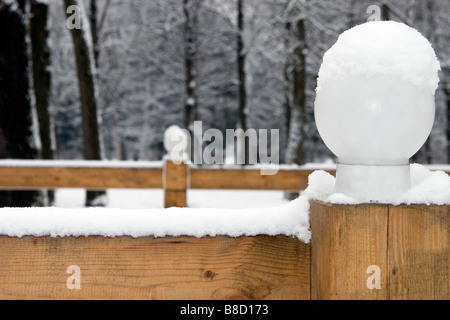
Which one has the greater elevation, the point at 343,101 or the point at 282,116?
the point at 282,116

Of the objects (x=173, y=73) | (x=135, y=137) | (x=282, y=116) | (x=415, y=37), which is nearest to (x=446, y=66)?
(x=282, y=116)

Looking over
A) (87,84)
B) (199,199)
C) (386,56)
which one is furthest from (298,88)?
(386,56)

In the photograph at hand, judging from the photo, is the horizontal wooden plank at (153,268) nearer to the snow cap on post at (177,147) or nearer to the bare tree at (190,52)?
the snow cap on post at (177,147)

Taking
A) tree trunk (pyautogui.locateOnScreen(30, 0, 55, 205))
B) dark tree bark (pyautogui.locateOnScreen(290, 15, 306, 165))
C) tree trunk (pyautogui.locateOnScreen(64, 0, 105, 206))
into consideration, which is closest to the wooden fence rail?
tree trunk (pyautogui.locateOnScreen(64, 0, 105, 206))

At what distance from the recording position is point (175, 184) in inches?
144

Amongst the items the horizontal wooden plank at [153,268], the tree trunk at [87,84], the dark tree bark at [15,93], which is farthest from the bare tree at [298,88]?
the horizontal wooden plank at [153,268]

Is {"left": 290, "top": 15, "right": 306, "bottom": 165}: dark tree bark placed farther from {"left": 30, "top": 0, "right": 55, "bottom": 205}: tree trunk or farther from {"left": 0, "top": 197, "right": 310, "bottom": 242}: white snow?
{"left": 0, "top": 197, "right": 310, "bottom": 242}: white snow

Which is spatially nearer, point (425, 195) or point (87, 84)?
point (425, 195)

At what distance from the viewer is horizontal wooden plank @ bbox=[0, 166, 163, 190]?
3816mm

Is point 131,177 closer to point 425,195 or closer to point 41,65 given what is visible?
point 425,195

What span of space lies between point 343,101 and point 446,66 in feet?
38.4

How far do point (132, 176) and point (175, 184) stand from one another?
0.44 metres

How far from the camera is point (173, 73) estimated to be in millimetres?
16953
